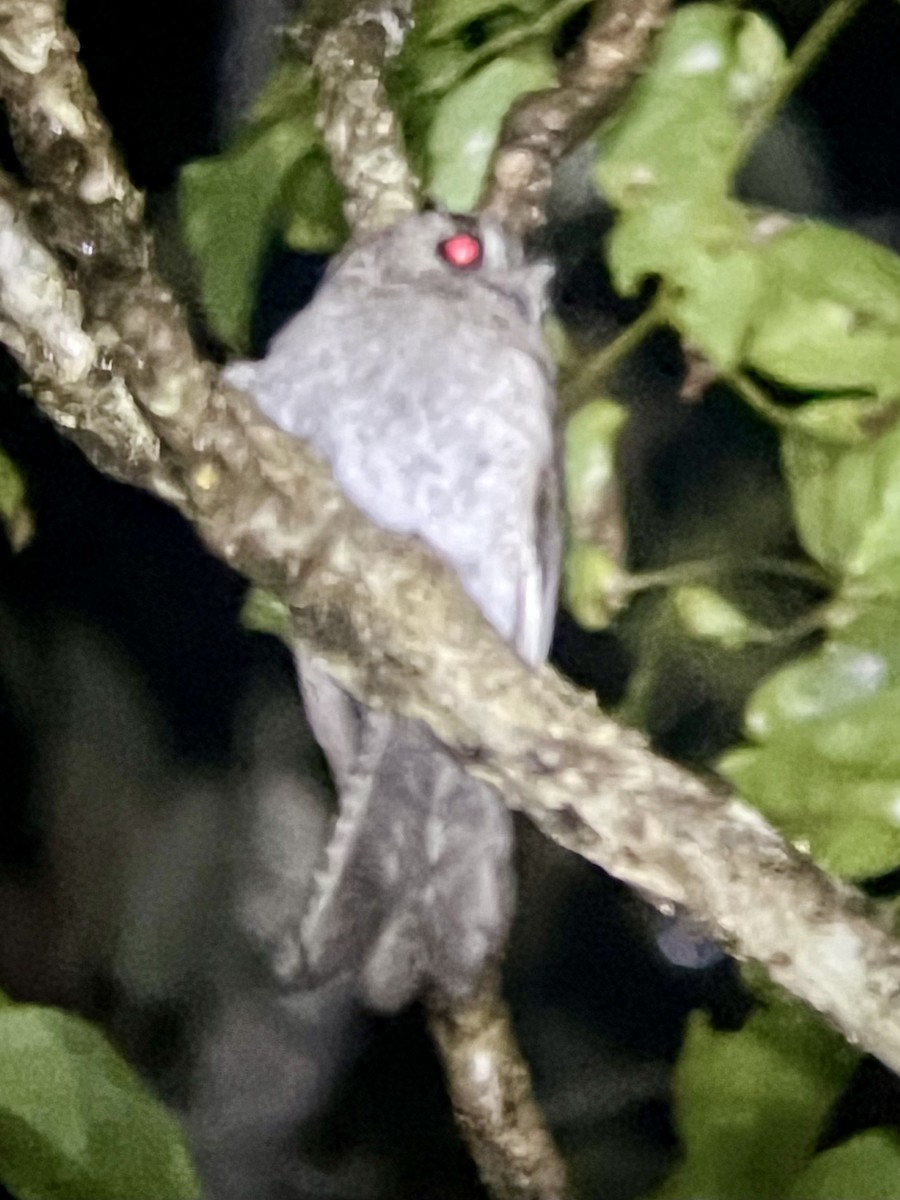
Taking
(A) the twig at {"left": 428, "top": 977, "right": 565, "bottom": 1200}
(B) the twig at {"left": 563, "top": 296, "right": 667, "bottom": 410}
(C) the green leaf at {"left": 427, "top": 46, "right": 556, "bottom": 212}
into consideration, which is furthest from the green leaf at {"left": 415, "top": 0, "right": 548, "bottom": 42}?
(A) the twig at {"left": 428, "top": 977, "right": 565, "bottom": 1200}

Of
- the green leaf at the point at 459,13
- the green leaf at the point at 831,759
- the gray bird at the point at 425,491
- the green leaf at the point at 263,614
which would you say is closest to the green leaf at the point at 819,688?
the green leaf at the point at 831,759

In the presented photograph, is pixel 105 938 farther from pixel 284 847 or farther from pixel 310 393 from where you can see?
pixel 310 393

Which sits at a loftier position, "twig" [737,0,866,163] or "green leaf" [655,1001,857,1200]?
"twig" [737,0,866,163]

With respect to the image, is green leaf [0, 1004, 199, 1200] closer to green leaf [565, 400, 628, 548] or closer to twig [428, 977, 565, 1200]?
twig [428, 977, 565, 1200]

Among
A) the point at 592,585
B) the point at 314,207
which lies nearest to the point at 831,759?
the point at 592,585

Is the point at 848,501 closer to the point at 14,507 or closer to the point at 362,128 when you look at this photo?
the point at 362,128
